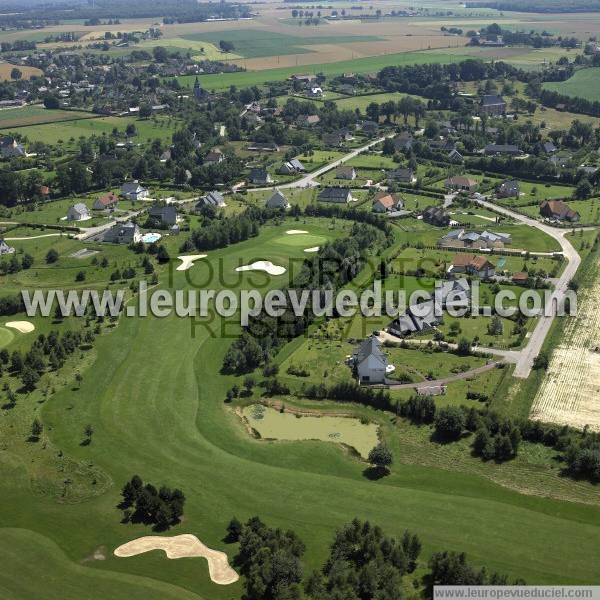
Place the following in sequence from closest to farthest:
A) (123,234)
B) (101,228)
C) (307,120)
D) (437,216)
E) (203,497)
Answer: (203,497)
(123,234)
(437,216)
(101,228)
(307,120)

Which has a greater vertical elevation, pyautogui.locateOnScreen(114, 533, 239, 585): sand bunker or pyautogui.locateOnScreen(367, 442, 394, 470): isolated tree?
pyautogui.locateOnScreen(367, 442, 394, 470): isolated tree

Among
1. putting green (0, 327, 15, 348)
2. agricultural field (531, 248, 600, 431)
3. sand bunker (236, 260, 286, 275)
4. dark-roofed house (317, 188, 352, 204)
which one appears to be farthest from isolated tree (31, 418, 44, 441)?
dark-roofed house (317, 188, 352, 204)

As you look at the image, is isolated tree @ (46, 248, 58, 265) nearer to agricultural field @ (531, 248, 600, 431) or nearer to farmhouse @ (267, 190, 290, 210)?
farmhouse @ (267, 190, 290, 210)

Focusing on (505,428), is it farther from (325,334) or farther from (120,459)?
(120,459)

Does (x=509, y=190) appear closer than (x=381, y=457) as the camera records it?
No

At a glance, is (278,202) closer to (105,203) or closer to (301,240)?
(301,240)

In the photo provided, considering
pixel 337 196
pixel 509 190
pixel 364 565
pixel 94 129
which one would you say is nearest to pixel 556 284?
pixel 509 190

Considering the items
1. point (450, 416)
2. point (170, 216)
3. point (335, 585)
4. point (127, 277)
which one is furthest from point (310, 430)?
point (170, 216)
